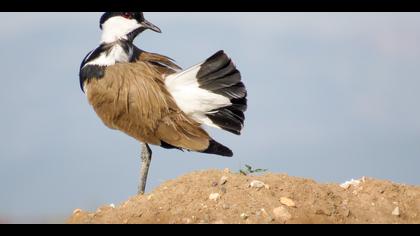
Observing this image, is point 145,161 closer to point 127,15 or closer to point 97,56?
point 97,56

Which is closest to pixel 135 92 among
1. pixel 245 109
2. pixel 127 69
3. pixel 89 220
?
pixel 127 69

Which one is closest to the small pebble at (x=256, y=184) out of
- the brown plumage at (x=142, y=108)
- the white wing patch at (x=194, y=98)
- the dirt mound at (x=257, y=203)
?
the dirt mound at (x=257, y=203)

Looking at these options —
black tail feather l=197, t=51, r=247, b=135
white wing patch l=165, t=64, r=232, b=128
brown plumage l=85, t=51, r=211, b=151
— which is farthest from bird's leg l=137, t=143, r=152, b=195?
black tail feather l=197, t=51, r=247, b=135

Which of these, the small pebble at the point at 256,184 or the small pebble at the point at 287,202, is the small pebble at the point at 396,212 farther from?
the small pebble at the point at 256,184

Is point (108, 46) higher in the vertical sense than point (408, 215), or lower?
higher

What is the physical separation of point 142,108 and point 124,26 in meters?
1.16

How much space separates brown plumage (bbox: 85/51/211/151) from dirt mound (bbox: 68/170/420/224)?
0.72 metres

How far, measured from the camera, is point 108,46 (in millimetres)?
7594

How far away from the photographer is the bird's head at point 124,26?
763cm

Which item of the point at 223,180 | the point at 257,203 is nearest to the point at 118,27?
the point at 223,180

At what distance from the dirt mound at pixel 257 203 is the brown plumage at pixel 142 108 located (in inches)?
28.3

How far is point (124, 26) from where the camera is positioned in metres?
7.66
